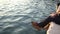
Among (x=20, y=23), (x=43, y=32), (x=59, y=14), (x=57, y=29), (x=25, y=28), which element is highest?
(x=20, y=23)

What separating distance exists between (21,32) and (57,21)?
427 centimetres

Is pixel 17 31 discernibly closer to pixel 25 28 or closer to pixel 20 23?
pixel 25 28

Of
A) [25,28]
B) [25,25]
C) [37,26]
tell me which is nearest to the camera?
[37,26]

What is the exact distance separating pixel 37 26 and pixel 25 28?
3.91 metres

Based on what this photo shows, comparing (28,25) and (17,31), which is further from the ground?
(28,25)

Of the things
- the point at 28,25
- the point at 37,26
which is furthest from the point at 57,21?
the point at 28,25

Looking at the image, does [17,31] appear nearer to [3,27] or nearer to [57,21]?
[3,27]

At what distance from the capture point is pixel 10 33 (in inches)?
316

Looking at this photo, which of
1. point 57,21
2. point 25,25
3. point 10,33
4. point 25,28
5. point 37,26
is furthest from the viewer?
point 25,25

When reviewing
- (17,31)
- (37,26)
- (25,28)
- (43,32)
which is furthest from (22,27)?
(37,26)

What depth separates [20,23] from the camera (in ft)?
32.4

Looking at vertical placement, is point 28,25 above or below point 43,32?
above

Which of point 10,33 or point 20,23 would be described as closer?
point 10,33

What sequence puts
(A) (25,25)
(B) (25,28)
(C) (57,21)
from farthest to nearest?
(A) (25,25), (B) (25,28), (C) (57,21)
